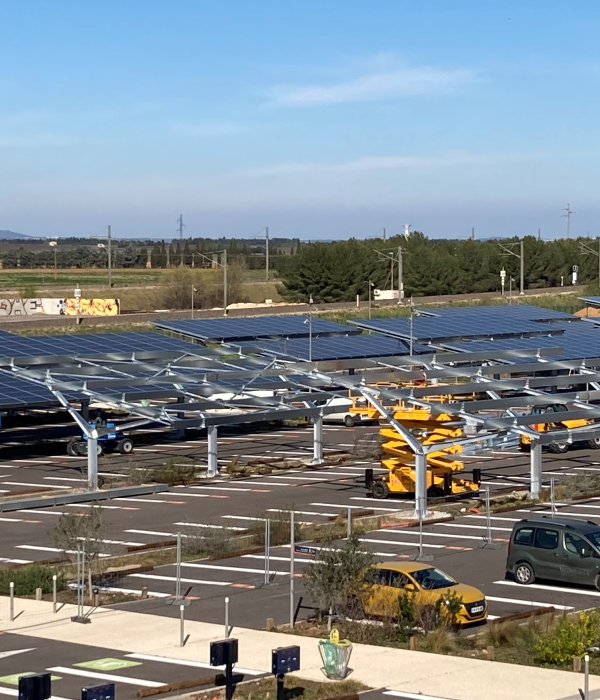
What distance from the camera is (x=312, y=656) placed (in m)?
→ 21.3

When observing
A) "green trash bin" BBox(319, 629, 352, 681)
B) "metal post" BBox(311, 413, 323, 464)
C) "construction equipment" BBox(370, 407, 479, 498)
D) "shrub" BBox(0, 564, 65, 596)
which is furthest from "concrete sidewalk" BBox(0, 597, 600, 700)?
"metal post" BBox(311, 413, 323, 464)

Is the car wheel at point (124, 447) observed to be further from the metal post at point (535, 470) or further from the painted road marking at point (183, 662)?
the painted road marking at point (183, 662)

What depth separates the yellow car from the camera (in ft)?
77.5

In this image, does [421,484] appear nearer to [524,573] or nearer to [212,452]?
[524,573]

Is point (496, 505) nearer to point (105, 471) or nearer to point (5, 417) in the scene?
point (105, 471)

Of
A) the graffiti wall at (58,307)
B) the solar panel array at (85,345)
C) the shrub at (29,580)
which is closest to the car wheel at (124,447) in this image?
the solar panel array at (85,345)

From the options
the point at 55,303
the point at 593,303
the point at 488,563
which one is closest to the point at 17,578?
the point at 488,563

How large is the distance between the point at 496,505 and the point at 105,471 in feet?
45.9

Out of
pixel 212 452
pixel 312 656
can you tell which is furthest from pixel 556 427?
pixel 312 656

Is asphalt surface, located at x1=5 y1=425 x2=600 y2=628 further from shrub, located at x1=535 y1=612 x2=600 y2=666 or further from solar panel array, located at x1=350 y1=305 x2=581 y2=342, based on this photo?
solar panel array, located at x1=350 y1=305 x2=581 y2=342

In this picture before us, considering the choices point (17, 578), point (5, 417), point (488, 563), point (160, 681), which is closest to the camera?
point (160, 681)

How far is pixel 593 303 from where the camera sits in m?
97.6

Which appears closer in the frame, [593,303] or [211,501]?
[211,501]

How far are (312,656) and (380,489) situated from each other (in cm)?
1835
